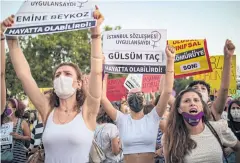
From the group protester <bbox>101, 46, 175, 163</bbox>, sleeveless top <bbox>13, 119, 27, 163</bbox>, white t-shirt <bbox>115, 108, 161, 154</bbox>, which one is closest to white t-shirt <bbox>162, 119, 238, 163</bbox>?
protester <bbox>101, 46, 175, 163</bbox>

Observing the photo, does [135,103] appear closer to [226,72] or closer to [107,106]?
[107,106]

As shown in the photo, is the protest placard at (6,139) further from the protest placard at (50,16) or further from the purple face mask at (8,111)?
the protest placard at (50,16)

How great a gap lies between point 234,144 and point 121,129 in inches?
61.6

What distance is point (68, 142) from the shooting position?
3045 millimetres

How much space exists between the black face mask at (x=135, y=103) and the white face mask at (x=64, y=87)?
5.84 feet

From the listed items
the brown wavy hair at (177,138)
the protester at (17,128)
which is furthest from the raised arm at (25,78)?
the protester at (17,128)

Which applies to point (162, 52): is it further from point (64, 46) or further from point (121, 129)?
point (64, 46)

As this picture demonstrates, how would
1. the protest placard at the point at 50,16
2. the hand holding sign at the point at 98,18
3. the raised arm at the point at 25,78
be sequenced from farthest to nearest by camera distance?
the protest placard at the point at 50,16 < the raised arm at the point at 25,78 < the hand holding sign at the point at 98,18

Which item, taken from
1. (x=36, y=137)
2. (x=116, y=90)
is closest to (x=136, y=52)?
(x=36, y=137)

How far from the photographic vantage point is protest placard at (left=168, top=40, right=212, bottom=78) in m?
7.20

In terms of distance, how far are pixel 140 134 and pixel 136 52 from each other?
153cm

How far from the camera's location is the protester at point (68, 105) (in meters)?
3.06

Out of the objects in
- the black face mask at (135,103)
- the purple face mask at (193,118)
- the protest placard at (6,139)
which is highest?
the black face mask at (135,103)

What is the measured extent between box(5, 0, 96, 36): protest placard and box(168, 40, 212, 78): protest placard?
3.98m
